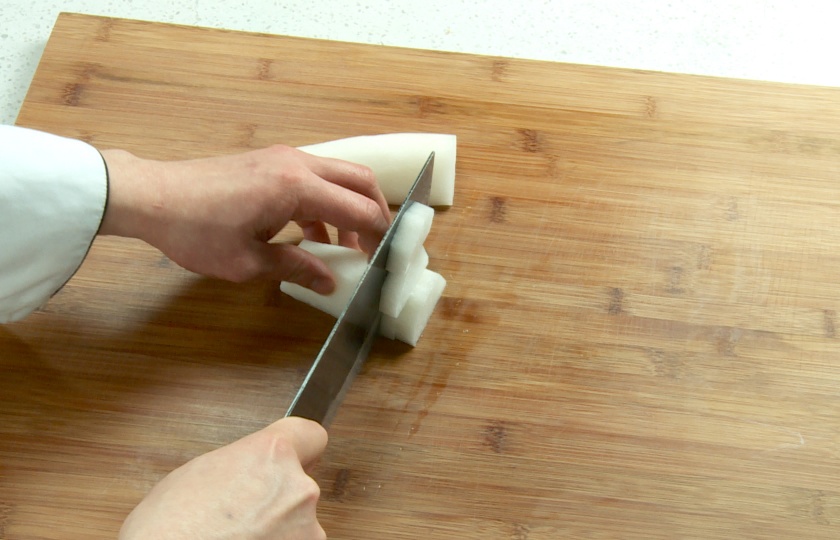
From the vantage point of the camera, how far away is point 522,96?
1.35 m

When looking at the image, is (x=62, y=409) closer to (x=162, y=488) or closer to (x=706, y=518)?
(x=162, y=488)

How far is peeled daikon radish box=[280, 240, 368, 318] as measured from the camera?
1.12 m

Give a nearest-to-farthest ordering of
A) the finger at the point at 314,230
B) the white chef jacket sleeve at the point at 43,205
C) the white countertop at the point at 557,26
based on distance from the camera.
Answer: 1. the white chef jacket sleeve at the point at 43,205
2. the finger at the point at 314,230
3. the white countertop at the point at 557,26

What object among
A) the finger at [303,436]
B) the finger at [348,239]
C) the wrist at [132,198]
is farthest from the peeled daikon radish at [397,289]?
the wrist at [132,198]

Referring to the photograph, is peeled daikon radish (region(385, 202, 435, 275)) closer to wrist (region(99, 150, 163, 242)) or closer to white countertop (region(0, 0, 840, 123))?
wrist (region(99, 150, 163, 242))

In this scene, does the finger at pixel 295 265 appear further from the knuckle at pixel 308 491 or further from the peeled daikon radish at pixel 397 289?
the knuckle at pixel 308 491

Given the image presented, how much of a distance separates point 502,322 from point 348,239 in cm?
27

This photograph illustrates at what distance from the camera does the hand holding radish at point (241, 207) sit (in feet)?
3.50

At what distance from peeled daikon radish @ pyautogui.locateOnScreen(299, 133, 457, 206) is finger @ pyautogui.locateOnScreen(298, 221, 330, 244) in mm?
122

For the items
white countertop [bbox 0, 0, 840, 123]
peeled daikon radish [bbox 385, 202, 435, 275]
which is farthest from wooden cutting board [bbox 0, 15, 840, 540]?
white countertop [bbox 0, 0, 840, 123]

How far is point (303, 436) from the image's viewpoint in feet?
3.03

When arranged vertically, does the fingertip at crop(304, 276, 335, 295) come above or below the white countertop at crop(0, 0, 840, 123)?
below

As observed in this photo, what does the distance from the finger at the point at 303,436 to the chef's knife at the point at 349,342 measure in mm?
20

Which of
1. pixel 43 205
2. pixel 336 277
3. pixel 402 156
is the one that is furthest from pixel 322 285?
pixel 43 205
